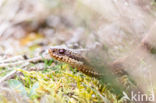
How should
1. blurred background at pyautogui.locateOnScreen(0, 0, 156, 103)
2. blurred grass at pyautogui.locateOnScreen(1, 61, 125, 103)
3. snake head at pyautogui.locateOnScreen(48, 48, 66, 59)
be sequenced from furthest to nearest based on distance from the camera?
blurred background at pyautogui.locateOnScreen(0, 0, 156, 103), snake head at pyautogui.locateOnScreen(48, 48, 66, 59), blurred grass at pyautogui.locateOnScreen(1, 61, 125, 103)

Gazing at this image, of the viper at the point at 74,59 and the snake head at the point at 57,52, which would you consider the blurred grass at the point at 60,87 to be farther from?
the snake head at the point at 57,52

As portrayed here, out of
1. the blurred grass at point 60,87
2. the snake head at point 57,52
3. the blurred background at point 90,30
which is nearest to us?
the blurred grass at point 60,87

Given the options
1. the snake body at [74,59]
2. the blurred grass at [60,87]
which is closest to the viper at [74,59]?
the snake body at [74,59]

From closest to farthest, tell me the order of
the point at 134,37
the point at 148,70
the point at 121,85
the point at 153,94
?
1. the point at 153,94
2. the point at 121,85
3. the point at 148,70
4. the point at 134,37

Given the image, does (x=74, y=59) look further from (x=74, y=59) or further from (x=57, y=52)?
(x=57, y=52)

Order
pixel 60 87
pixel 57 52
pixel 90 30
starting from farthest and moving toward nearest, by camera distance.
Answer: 1. pixel 90 30
2. pixel 57 52
3. pixel 60 87

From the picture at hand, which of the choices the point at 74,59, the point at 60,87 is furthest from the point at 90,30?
the point at 60,87

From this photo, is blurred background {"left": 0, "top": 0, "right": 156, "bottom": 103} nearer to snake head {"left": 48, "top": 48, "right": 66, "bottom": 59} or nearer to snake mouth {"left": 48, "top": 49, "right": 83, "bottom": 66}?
snake mouth {"left": 48, "top": 49, "right": 83, "bottom": 66}

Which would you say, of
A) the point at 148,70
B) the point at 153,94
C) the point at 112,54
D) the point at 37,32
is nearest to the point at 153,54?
the point at 148,70

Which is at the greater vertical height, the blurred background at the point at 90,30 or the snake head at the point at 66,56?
the blurred background at the point at 90,30

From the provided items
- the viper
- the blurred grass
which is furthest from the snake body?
the blurred grass

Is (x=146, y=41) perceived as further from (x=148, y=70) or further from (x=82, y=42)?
(x=82, y=42)
